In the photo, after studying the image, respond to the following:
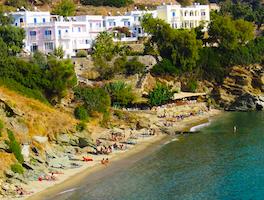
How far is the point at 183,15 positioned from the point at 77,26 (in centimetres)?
2138

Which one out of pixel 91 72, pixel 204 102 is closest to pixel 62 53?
pixel 91 72

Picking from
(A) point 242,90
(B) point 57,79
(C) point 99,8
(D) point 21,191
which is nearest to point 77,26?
(B) point 57,79

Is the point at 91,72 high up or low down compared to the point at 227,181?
up

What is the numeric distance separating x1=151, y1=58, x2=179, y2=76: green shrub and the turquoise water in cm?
1823

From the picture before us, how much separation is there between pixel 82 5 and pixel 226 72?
1620 inches

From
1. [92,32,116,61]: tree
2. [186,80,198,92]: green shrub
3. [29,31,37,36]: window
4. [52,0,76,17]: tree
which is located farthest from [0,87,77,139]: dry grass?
[52,0,76,17]: tree

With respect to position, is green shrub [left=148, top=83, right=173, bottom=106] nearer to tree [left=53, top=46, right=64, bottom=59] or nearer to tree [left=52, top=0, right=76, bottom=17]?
tree [left=53, top=46, right=64, bottom=59]

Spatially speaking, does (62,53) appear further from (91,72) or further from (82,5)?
(82,5)

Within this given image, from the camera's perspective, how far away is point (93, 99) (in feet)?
209

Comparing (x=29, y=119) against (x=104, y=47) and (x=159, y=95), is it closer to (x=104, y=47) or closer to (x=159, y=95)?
(x=159, y=95)

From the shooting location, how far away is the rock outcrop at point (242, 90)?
3172 inches

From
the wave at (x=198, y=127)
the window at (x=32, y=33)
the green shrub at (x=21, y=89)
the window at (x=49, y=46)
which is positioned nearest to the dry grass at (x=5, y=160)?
the green shrub at (x=21, y=89)

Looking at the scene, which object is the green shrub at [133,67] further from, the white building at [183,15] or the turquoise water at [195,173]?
the white building at [183,15]

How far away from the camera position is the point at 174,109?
243ft
